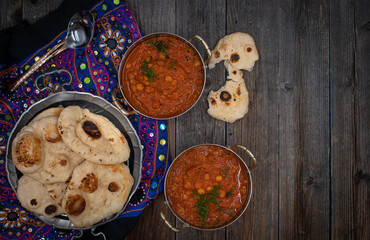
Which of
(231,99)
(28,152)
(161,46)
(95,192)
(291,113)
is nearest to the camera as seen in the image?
(28,152)

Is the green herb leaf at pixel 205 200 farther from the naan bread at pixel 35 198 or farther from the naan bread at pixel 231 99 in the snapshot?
the naan bread at pixel 35 198

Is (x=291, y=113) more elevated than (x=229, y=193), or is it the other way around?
(x=291, y=113)

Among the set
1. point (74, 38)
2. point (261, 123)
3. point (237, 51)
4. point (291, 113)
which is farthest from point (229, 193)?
point (74, 38)

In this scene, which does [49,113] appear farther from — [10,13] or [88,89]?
[10,13]

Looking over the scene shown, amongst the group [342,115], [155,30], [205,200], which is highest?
[155,30]

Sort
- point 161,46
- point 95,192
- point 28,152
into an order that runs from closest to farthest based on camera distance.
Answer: point 28,152 → point 95,192 → point 161,46

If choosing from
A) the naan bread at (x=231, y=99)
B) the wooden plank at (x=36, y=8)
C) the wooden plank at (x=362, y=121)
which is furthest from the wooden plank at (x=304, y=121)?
the wooden plank at (x=36, y=8)

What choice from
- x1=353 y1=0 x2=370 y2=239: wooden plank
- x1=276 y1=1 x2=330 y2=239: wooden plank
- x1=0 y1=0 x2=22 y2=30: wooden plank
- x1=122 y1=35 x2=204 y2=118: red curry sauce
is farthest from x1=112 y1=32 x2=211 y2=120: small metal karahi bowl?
x1=353 y1=0 x2=370 y2=239: wooden plank

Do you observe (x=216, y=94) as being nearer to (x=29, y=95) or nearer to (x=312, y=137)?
(x=312, y=137)
